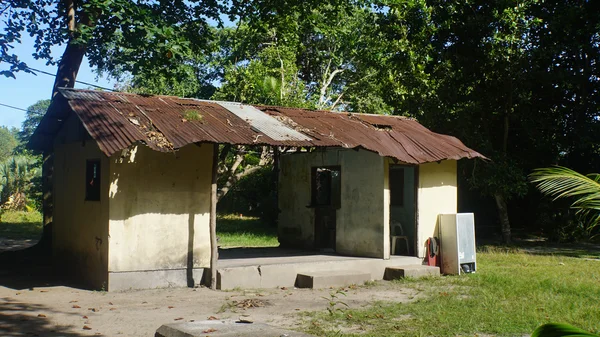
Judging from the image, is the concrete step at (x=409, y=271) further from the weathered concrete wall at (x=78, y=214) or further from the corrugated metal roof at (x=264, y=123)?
the weathered concrete wall at (x=78, y=214)

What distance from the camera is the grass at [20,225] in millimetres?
20053

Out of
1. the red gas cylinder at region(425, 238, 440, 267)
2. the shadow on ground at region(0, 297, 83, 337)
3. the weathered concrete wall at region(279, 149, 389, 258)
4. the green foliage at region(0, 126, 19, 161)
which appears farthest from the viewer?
the green foliage at region(0, 126, 19, 161)

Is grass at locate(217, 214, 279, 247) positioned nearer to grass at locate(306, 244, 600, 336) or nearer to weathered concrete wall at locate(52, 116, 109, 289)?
weathered concrete wall at locate(52, 116, 109, 289)

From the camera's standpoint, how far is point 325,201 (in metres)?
14.8

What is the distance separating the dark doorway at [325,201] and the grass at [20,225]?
9.61 metres

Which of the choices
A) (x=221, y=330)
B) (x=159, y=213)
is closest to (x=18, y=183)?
(x=159, y=213)

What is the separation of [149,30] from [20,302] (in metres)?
5.72

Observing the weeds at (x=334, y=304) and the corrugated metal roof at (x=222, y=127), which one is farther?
the corrugated metal roof at (x=222, y=127)

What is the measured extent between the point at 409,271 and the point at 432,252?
1.27 m

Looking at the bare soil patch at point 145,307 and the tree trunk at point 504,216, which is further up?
the tree trunk at point 504,216

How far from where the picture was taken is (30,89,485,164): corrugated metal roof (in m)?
9.97

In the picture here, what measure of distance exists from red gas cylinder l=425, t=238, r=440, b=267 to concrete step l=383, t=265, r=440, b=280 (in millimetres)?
518

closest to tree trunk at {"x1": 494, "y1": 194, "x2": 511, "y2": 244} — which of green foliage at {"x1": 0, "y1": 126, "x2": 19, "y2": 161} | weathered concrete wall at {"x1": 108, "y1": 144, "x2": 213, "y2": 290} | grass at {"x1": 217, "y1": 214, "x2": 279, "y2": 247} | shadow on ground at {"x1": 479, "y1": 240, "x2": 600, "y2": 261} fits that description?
shadow on ground at {"x1": 479, "y1": 240, "x2": 600, "y2": 261}

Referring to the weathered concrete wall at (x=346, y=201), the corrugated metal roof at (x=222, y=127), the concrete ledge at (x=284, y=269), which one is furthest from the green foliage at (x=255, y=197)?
the concrete ledge at (x=284, y=269)
